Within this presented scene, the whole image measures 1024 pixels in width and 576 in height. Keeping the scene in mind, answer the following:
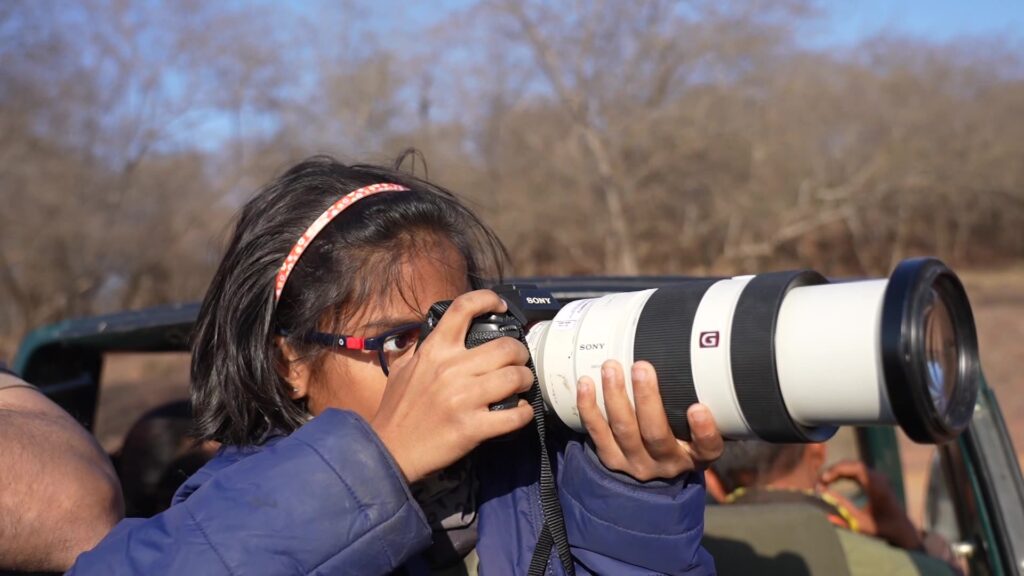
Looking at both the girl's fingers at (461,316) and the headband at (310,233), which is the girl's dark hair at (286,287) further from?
the girl's fingers at (461,316)

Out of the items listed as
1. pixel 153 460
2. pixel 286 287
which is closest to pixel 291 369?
pixel 286 287

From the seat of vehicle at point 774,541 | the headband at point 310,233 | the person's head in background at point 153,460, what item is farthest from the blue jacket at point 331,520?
the person's head in background at point 153,460

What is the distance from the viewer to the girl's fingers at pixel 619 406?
1360mm

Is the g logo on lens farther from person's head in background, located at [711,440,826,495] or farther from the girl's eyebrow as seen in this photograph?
person's head in background, located at [711,440,826,495]

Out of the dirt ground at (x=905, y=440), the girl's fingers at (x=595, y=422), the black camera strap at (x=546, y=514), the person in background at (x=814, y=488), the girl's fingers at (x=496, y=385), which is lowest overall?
the dirt ground at (x=905, y=440)

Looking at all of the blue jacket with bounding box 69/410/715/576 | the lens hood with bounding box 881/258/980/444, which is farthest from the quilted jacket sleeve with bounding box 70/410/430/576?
the lens hood with bounding box 881/258/980/444

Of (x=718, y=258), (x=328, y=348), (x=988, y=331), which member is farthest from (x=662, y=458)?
(x=718, y=258)

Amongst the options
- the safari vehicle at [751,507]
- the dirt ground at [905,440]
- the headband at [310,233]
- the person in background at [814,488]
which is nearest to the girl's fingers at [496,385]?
the headband at [310,233]

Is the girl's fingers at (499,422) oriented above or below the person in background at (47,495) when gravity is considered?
above

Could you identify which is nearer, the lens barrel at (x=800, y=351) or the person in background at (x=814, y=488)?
the lens barrel at (x=800, y=351)

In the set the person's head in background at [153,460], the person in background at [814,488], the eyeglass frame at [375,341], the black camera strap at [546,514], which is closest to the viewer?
the black camera strap at [546,514]

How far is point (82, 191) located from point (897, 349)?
19228 mm

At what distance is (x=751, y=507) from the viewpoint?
2.25 m

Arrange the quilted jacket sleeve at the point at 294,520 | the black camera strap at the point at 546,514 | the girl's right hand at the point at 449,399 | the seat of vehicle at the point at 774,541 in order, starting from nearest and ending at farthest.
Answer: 1. the quilted jacket sleeve at the point at 294,520
2. the girl's right hand at the point at 449,399
3. the black camera strap at the point at 546,514
4. the seat of vehicle at the point at 774,541
